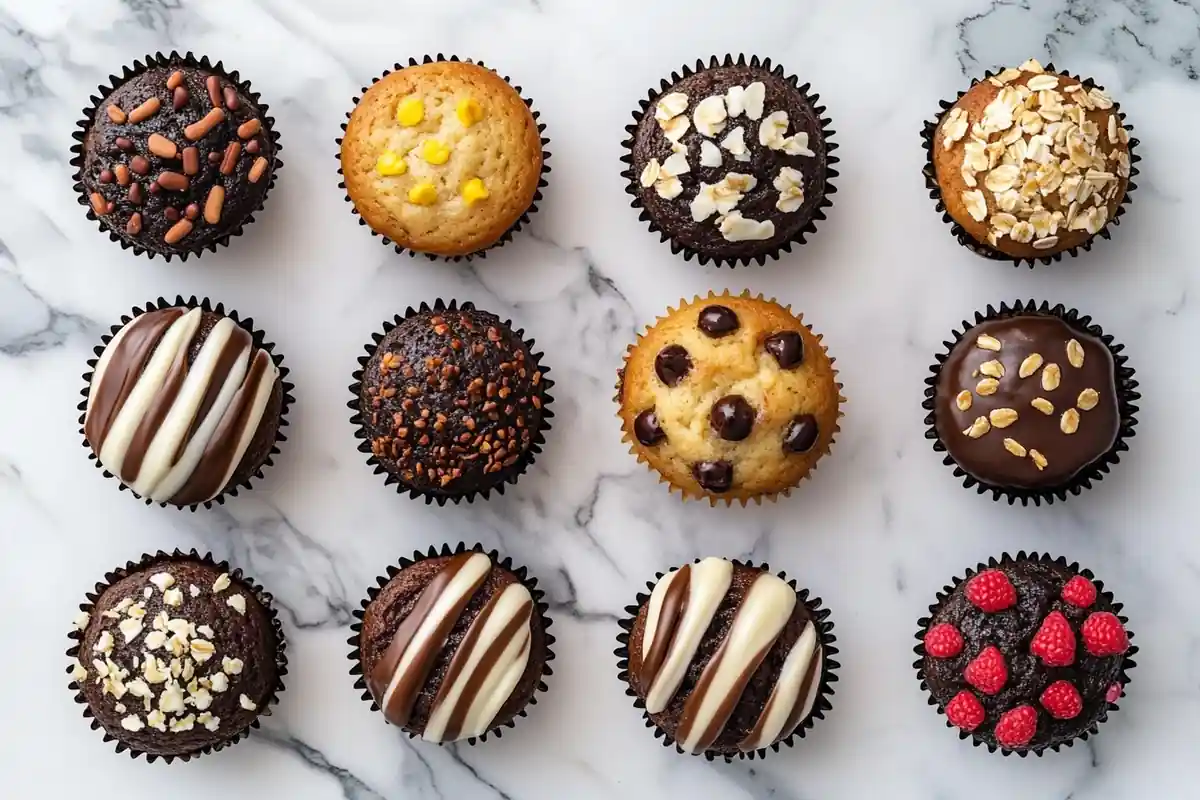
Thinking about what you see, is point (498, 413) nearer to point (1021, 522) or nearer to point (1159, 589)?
point (1021, 522)

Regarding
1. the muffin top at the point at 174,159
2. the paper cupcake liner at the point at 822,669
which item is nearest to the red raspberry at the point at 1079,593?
the paper cupcake liner at the point at 822,669

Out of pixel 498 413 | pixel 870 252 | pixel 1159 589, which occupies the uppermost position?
pixel 870 252

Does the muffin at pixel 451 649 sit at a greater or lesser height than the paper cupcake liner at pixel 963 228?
lesser

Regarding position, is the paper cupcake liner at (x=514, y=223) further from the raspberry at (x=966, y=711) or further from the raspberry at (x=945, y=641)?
the raspberry at (x=966, y=711)

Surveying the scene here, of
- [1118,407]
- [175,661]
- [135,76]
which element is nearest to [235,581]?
[175,661]

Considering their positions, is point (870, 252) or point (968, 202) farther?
point (870, 252)

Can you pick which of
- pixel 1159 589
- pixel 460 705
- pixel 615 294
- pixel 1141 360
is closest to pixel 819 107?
pixel 615 294

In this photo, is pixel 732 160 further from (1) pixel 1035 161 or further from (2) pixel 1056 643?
(2) pixel 1056 643
